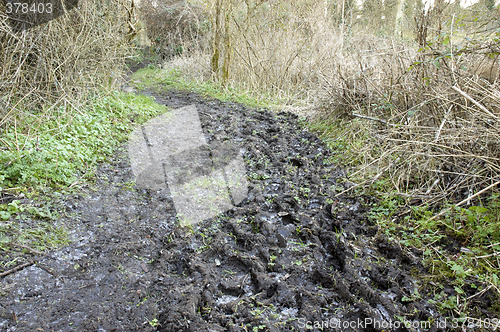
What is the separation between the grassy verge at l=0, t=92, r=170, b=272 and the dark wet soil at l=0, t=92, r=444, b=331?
0.54ft

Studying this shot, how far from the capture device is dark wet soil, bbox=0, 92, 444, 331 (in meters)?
1.80

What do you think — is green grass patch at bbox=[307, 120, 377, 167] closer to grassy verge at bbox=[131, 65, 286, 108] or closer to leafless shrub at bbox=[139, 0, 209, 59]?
grassy verge at bbox=[131, 65, 286, 108]

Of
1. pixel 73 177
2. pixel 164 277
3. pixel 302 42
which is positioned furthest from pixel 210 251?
pixel 302 42

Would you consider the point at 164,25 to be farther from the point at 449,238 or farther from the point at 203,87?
the point at 449,238

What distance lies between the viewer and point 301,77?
7391 mm

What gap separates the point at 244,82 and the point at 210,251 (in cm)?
593

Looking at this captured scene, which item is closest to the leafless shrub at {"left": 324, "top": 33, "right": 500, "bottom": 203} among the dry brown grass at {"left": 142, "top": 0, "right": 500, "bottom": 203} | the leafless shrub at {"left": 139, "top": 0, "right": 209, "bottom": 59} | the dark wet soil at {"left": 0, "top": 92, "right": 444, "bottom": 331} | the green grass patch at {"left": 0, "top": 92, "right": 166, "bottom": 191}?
the dry brown grass at {"left": 142, "top": 0, "right": 500, "bottom": 203}

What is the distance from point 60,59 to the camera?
420cm

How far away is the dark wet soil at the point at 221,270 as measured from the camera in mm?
1804

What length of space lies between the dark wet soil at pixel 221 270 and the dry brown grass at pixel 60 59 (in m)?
1.48

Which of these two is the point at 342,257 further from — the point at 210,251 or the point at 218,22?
the point at 218,22

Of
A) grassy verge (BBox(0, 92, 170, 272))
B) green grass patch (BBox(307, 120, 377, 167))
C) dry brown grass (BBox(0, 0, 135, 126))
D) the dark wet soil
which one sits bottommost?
the dark wet soil

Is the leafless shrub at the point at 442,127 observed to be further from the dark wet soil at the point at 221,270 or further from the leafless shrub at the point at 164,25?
the leafless shrub at the point at 164,25

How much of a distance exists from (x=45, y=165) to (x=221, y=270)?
6.90 ft
